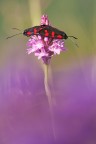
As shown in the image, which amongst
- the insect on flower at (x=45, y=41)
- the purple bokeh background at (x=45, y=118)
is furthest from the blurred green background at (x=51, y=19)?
the purple bokeh background at (x=45, y=118)

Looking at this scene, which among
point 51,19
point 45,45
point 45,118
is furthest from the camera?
point 51,19

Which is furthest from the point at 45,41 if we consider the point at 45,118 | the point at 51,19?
the point at 51,19

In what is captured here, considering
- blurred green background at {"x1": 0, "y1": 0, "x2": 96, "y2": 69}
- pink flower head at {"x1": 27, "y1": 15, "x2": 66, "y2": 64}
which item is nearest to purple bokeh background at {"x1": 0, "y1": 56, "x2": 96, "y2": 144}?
pink flower head at {"x1": 27, "y1": 15, "x2": 66, "y2": 64}

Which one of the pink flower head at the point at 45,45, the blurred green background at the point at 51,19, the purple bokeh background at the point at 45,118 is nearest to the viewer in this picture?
the purple bokeh background at the point at 45,118

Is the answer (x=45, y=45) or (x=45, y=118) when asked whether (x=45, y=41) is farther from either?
(x=45, y=118)

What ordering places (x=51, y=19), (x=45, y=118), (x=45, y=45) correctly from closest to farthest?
(x=45, y=118)
(x=45, y=45)
(x=51, y=19)

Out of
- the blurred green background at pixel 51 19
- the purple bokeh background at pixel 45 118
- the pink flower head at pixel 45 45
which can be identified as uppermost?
the blurred green background at pixel 51 19

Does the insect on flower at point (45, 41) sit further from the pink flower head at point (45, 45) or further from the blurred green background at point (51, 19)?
the blurred green background at point (51, 19)

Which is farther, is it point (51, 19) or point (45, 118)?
point (51, 19)

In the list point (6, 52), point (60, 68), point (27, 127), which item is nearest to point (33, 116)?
point (27, 127)

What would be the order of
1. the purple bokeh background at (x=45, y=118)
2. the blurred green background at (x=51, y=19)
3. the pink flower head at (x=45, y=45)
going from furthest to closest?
the blurred green background at (x=51, y=19), the pink flower head at (x=45, y=45), the purple bokeh background at (x=45, y=118)
